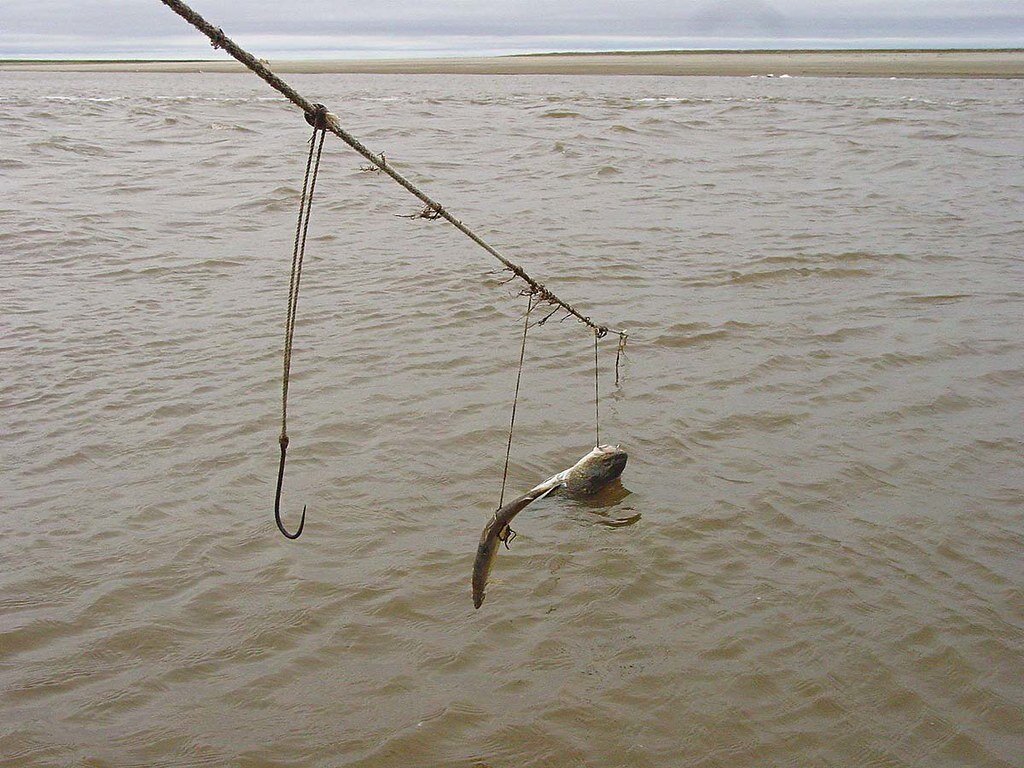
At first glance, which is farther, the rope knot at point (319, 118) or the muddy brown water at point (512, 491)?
the muddy brown water at point (512, 491)

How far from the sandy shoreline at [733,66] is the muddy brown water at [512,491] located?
2751 centimetres

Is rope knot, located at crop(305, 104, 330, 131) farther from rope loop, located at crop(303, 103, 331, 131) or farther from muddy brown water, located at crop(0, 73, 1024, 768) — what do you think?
muddy brown water, located at crop(0, 73, 1024, 768)

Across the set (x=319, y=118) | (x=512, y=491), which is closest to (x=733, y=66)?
(x=512, y=491)

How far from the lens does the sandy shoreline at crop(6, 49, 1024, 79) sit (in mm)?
35250

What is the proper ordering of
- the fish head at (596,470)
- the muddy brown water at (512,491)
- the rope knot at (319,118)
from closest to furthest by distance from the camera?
the rope knot at (319,118) → the muddy brown water at (512,491) → the fish head at (596,470)

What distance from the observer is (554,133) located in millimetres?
18188

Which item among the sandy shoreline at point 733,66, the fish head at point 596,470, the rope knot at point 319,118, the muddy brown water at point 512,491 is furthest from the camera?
the sandy shoreline at point 733,66

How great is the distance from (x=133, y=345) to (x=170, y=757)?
13.9ft

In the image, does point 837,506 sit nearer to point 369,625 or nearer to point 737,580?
point 737,580

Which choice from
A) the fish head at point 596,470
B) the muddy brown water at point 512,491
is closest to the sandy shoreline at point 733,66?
the muddy brown water at point 512,491

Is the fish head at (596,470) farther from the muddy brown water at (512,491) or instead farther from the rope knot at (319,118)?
the rope knot at (319,118)

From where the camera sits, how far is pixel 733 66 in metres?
40.7

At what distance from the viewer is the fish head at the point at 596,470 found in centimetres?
470

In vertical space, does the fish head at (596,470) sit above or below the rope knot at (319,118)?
below
